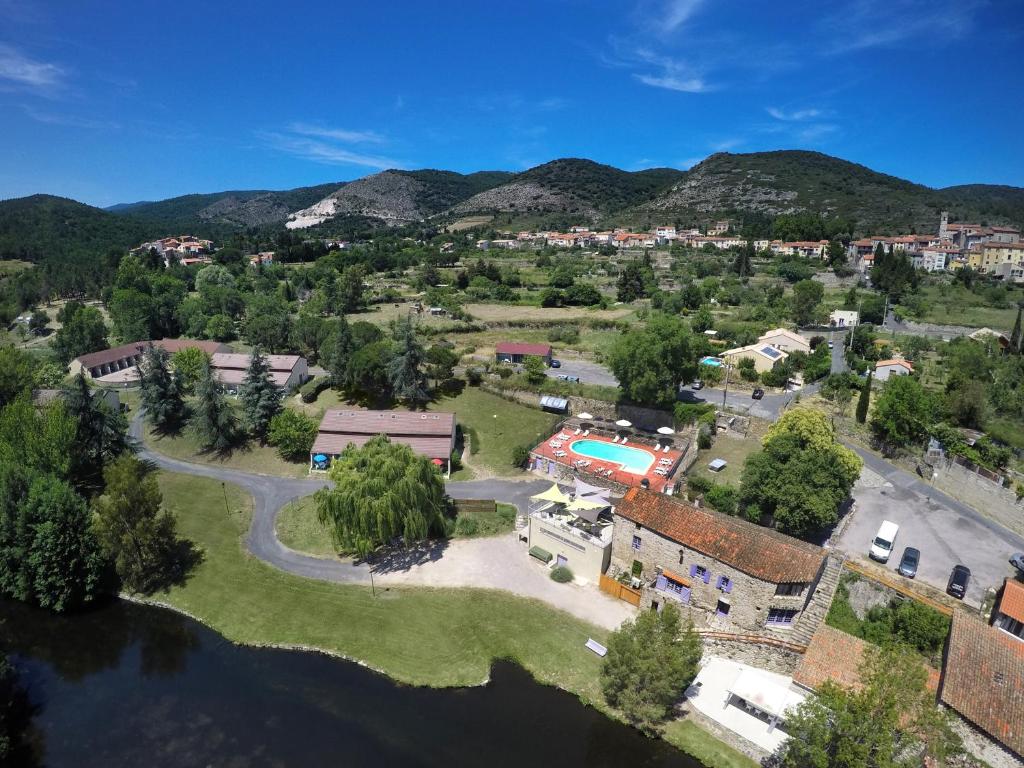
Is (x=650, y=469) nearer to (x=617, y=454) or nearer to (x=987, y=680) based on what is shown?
(x=617, y=454)

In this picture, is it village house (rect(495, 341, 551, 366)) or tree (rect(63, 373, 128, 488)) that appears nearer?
tree (rect(63, 373, 128, 488))

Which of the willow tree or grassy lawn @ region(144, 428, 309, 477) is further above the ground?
the willow tree

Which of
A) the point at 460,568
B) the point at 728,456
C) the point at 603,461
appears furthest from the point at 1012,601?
the point at 460,568

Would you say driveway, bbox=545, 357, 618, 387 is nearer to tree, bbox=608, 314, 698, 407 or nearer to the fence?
tree, bbox=608, 314, 698, 407

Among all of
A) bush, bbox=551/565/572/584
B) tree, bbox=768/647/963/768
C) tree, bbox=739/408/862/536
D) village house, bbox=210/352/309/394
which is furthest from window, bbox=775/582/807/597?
village house, bbox=210/352/309/394

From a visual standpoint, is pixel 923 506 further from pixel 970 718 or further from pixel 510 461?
pixel 510 461
